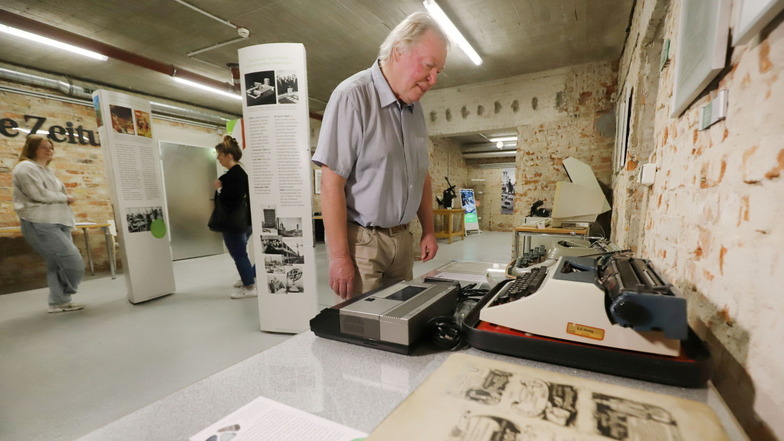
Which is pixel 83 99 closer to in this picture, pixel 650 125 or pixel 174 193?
pixel 174 193

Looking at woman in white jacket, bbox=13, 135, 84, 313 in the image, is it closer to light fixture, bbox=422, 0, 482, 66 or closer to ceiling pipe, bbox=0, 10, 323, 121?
ceiling pipe, bbox=0, 10, 323, 121

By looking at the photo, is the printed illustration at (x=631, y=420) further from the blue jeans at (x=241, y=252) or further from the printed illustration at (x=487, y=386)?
the blue jeans at (x=241, y=252)

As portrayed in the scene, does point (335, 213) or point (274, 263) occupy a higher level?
point (335, 213)

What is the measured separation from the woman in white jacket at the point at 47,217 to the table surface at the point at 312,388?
3.52 metres

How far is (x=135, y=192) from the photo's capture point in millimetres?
3223

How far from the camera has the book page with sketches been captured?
0.37m

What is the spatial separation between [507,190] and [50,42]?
10331 millimetres

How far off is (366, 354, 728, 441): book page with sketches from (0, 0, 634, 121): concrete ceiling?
342 centimetres

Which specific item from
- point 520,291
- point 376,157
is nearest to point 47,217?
point 376,157

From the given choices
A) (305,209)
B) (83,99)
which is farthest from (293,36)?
(83,99)

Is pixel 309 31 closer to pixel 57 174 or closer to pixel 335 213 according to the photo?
pixel 335 213

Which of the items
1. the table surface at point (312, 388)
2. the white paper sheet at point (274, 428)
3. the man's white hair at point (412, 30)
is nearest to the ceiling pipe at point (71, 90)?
the man's white hair at point (412, 30)

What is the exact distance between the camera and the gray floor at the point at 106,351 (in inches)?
60.7

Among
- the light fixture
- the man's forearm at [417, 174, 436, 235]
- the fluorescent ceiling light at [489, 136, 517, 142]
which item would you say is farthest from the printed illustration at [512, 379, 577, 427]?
the fluorescent ceiling light at [489, 136, 517, 142]
